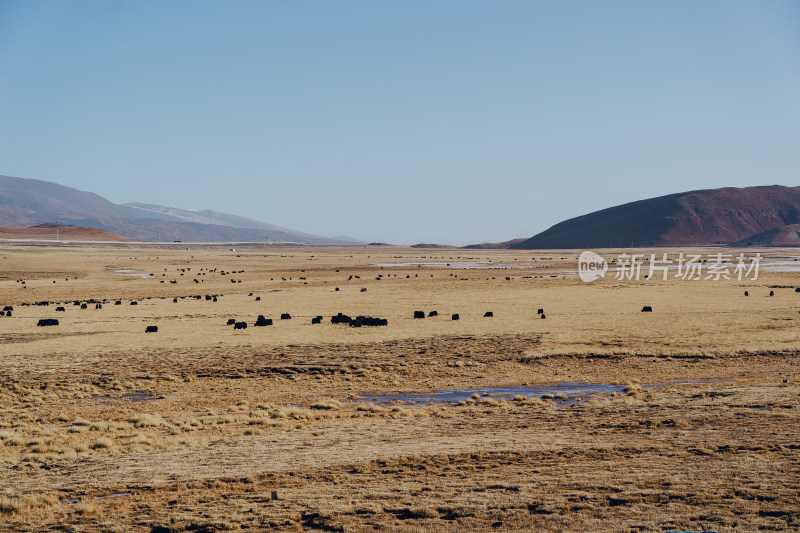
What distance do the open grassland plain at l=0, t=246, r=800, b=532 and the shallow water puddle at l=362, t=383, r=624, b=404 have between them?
7.4 inches

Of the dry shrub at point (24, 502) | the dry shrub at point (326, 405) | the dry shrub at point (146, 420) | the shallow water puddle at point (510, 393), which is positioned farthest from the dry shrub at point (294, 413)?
the dry shrub at point (24, 502)

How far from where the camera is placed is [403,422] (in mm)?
20031

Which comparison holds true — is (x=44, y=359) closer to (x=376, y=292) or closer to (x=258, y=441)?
(x=258, y=441)

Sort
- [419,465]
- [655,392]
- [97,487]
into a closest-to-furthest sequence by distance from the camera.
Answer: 1. [97,487]
2. [419,465]
3. [655,392]

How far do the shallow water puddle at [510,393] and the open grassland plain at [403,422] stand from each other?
0.19 meters

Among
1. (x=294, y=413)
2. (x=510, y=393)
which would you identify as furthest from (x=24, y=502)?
(x=510, y=393)

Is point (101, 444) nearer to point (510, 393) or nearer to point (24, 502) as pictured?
point (24, 502)

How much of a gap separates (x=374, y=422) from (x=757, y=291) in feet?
182

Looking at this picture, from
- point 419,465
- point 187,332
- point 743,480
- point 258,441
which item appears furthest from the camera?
point 187,332

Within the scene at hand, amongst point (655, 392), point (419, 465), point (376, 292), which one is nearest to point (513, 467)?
point (419, 465)

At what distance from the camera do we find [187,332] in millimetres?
39062

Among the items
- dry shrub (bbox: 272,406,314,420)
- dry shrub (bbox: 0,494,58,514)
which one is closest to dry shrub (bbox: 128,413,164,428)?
dry shrub (bbox: 272,406,314,420)

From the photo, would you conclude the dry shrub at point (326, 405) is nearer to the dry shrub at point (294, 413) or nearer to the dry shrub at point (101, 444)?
the dry shrub at point (294, 413)

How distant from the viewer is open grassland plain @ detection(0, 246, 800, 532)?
12.4m
